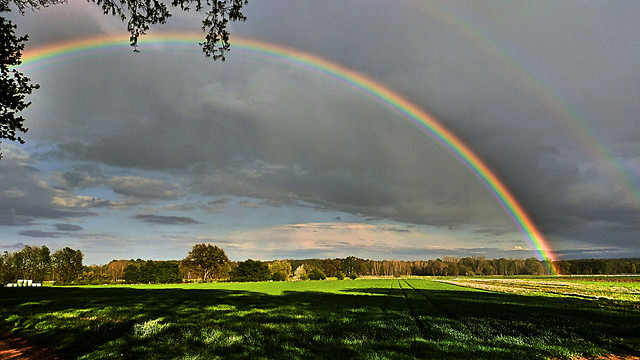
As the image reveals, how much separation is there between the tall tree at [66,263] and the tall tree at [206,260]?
42825 millimetres

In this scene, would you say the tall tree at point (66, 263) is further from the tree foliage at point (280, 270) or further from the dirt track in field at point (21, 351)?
the dirt track in field at point (21, 351)

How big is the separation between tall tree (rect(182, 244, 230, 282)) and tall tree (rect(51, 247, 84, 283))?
141 ft

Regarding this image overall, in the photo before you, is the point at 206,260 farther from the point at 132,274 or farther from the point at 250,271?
the point at 132,274

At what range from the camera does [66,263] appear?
143 m

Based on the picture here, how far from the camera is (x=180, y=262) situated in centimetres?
15388

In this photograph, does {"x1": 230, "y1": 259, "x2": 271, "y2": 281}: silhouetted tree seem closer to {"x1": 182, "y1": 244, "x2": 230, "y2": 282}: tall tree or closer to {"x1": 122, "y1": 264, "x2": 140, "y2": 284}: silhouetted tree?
{"x1": 182, "y1": 244, "x2": 230, "y2": 282}: tall tree

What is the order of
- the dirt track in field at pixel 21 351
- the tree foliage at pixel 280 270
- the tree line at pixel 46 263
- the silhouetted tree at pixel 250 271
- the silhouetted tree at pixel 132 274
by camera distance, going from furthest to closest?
1. the tree foliage at pixel 280 270
2. the silhouetted tree at pixel 250 271
3. the silhouetted tree at pixel 132 274
4. the tree line at pixel 46 263
5. the dirt track in field at pixel 21 351

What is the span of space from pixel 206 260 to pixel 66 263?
2257 inches

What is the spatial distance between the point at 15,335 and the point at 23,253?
524 feet

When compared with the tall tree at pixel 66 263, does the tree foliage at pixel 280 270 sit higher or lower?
lower

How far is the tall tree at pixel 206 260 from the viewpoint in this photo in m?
146

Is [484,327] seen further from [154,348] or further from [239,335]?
[154,348]

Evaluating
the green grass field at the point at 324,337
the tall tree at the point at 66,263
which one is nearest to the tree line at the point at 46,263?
the tall tree at the point at 66,263

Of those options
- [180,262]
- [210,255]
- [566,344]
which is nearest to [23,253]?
[180,262]
